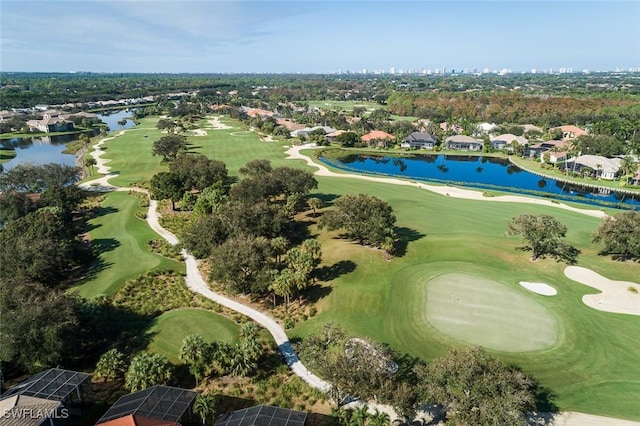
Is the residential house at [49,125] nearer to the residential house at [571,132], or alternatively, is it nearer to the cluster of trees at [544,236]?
the cluster of trees at [544,236]

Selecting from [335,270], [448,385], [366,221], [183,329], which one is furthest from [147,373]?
[366,221]

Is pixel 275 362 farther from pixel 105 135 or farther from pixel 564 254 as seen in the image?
pixel 105 135

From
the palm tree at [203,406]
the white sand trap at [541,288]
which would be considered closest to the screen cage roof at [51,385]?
the palm tree at [203,406]

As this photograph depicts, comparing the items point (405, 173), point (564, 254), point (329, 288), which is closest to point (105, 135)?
point (405, 173)

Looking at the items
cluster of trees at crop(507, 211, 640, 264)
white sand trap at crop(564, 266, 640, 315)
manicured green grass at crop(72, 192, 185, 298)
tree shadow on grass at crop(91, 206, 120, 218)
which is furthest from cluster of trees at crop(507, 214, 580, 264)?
tree shadow on grass at crop(91, 206, 120, 218)

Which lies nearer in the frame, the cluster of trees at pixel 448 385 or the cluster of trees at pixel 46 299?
the cluster of trees at pixel 448 385

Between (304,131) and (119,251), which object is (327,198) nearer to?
(119,251)

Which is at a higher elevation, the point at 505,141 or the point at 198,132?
the point at 198,132

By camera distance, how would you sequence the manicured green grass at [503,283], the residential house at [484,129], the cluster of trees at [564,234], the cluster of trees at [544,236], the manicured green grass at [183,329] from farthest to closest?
1. the residential house at [484,129]
2. the cluster of trees at [544,236]
3. the cluster of trees at [564,234]
4. the manicured green grass at [183,329]
5. the manicured green grass at [503,283]
